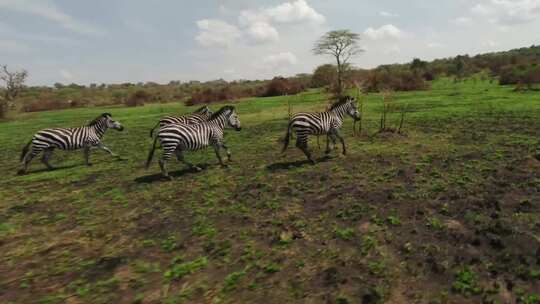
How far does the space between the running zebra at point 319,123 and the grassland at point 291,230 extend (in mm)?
746

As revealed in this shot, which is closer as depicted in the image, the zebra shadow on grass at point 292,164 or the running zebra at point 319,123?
the zebra shadow on grass at point 292,164

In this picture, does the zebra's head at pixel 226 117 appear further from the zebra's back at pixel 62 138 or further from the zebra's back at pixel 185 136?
the zebra's back at pixel 62 138

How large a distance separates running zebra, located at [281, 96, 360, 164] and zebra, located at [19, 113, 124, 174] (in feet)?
22.4

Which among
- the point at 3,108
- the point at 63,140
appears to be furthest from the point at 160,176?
the point at 3,108

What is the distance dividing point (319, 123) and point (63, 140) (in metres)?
8.42

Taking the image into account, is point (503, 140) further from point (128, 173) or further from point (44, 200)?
point (44, 200)

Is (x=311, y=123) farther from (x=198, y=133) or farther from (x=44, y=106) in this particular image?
(x=44, y=106)

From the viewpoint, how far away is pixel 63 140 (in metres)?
11.6

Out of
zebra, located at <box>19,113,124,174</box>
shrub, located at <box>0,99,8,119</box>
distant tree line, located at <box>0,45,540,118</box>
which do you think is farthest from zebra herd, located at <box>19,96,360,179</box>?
shrub, located at <box>0,99,8,119</box>

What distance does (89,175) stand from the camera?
1071 cm

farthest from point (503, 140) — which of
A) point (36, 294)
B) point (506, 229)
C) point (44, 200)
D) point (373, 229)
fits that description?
point (44, 200)

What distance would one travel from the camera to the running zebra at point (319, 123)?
1008cm

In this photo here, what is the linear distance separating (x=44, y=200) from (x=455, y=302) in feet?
29.1

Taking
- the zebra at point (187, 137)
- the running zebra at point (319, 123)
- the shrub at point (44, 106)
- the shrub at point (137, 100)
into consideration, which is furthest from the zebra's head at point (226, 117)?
the shrub at point (44, 106)
